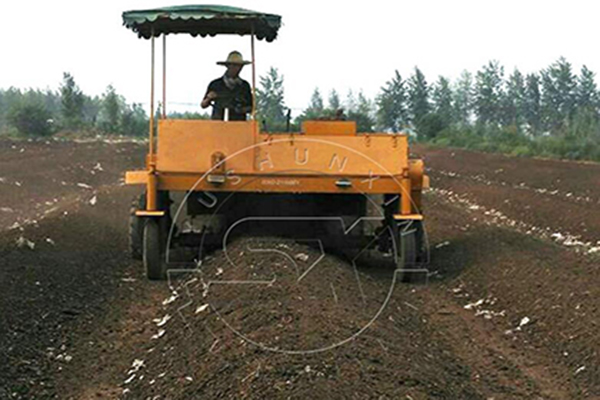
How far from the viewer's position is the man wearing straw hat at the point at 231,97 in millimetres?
12117

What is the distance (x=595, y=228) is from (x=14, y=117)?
1611 inches

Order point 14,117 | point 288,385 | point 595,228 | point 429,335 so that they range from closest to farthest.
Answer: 1. point 288,385
2. point 429,335
3. point 595,228
4. point 14,117

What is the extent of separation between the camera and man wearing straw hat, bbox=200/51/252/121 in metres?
12.1

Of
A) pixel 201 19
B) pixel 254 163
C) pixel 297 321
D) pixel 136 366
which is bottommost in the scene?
pixel 136 366

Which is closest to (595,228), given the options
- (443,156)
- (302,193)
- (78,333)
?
(302,193)

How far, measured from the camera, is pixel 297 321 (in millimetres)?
7652

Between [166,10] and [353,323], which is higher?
[166,10]

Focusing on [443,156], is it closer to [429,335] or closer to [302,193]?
[302,193]

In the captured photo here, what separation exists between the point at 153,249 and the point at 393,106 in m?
56.4

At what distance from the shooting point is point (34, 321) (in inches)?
344

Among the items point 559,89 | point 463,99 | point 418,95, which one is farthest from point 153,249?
point 463,99

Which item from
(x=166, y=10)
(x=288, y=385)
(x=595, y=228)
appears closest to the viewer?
(x=288, y=385)

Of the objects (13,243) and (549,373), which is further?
(13,243)

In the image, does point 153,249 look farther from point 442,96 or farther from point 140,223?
point 442,96
